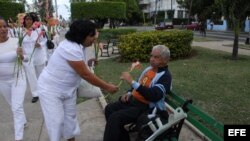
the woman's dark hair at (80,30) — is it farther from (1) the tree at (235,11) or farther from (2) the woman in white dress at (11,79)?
(1) the tree at (235,11)

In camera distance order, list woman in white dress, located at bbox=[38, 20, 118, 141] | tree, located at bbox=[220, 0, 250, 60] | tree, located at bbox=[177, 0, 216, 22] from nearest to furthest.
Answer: woman in white dress, located at bbox=[38, 20, 118, 141]
tree, located at bbox=[220, 0, 250, 60]
tree, located at bbox=[177, 0, 216, 22]

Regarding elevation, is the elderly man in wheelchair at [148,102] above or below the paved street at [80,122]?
above

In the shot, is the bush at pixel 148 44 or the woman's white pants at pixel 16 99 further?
the bush at pixel 148 44

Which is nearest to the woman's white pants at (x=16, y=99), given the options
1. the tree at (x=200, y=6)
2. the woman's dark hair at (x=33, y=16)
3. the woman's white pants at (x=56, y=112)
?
the woman's white pants at (x=56, y=112)

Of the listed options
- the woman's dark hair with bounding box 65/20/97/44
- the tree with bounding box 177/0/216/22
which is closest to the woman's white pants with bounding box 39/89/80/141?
the woman's dark hair with bounding box 65/20/97/44

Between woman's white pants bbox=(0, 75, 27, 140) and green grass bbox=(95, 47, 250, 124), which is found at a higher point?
woman's white pants bbox=(0, 75, 27, 140)

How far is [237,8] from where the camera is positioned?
14.0 m

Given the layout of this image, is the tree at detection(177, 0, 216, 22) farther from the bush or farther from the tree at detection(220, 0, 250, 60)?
the bush

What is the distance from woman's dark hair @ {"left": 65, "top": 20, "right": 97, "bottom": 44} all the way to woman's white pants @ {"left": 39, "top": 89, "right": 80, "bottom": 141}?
25.6 inches

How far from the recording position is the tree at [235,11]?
13.8 metres

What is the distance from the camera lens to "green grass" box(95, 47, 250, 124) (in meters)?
6.35

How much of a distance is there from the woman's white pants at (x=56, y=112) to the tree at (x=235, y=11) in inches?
420

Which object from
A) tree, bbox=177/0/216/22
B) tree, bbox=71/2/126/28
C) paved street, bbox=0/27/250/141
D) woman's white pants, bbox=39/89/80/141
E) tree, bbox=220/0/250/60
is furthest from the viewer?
tree, bbox=177/0/216/22

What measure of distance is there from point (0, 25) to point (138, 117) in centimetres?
220
